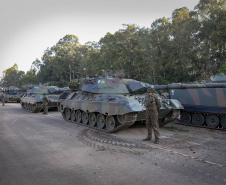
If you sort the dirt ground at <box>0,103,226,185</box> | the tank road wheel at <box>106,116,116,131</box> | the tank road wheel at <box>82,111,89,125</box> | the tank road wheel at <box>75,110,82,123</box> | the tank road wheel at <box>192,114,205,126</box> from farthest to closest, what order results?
the tank road wheel at <box>75,110,82,123</box> < the tank road wheel at <box>192,114,205,126</box> < the tank road wheel at <box>82,111,89,125</box> < the tank road wheel at <box>106,116,116,131</box> < the dirt ground at <box>0,103,226,185</box>

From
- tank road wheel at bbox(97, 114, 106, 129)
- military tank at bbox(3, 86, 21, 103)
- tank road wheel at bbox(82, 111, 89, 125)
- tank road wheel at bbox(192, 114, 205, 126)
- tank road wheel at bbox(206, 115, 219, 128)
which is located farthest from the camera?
military tank at bbox(3, 86, 21, 103)

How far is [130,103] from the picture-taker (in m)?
7.65

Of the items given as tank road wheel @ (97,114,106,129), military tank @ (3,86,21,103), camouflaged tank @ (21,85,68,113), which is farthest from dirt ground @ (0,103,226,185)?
military tank @ (3,86,21,103)

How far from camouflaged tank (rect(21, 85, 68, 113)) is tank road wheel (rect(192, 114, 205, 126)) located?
1077 centimetres

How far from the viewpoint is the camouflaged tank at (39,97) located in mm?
16250

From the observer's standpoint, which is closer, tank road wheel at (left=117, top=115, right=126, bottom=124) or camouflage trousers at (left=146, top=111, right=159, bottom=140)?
camouflage trousers at (left=146, top=111, right=159, bottom=140)

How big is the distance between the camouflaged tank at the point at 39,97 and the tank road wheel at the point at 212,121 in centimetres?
1149

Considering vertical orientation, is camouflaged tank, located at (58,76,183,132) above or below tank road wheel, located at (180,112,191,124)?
above

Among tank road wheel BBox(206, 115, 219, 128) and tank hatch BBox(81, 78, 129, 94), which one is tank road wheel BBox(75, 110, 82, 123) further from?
tank road wheel BBox(206, 115, 219, 128)

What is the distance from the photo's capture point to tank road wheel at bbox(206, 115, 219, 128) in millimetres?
9867

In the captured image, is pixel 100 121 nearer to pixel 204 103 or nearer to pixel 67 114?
pixel 67 114

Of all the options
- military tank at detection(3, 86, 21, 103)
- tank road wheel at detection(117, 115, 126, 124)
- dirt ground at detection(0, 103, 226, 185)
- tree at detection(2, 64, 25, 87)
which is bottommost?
dirt ground at detection(0, 103, 226, 185)

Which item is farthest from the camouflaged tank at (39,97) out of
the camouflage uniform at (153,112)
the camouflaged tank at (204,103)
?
the camouflage uniform at (153,112)

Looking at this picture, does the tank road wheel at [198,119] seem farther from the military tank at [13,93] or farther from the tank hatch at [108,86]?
the military tank at [13,93]
